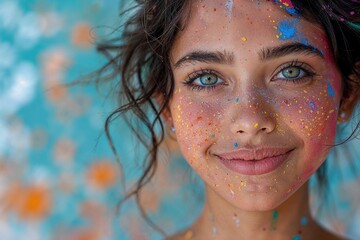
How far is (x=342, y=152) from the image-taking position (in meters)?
2.35

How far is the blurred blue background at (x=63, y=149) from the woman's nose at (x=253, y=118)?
92cm

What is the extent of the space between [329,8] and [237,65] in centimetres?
26

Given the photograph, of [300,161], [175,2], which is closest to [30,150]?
[175,2]

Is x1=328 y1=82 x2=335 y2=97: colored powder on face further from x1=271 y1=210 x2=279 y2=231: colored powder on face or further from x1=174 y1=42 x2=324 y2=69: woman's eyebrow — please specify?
x1=271 y1=210 x2=279 y2=231: colored powder on face

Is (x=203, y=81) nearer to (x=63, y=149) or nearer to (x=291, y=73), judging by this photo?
(x=291, y=73)

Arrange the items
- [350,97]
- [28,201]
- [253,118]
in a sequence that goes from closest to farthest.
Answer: [253,118] < [350,97] < [28,201]

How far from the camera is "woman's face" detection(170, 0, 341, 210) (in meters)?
1.45

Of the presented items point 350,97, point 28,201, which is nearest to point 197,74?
point 350,97

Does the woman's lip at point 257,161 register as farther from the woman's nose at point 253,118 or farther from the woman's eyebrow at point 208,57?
the woman's eyebrow at point 208,57

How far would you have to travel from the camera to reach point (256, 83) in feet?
4.78

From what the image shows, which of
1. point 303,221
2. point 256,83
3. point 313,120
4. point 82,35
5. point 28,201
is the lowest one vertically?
point 303,221

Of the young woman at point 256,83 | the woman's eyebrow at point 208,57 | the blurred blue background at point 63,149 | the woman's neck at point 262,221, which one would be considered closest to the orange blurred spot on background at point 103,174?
the blurred blue background at point 63,149

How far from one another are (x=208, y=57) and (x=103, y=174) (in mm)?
1054

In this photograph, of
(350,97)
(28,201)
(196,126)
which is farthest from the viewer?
(28,201)
